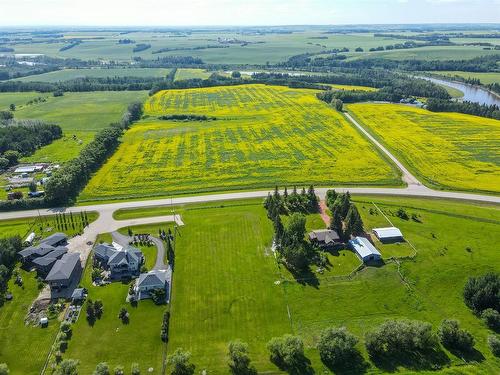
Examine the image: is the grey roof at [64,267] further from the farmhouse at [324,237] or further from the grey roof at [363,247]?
the grey roof at [363,247]

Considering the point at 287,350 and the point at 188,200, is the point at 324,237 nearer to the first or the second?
the point at 287,350

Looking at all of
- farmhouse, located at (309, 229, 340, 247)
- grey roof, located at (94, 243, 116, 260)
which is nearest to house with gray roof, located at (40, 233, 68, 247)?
grey roof, located at (94, 243, 116, 260)

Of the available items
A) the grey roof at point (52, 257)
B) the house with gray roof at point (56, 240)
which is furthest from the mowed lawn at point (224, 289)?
the house with gray roof at point (56, 240)

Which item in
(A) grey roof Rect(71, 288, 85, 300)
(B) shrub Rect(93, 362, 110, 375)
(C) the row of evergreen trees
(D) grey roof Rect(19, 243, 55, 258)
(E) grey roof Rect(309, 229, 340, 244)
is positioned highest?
(C) the row of evergreen trees

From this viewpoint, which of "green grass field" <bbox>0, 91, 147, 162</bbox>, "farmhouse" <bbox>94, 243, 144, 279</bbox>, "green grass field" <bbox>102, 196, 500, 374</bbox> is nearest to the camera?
"green grass field" <bbox>102, 196, 500, 374</bbox>

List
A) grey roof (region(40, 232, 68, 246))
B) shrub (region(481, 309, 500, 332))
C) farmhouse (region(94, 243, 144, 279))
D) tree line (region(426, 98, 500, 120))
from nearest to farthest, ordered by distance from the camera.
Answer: shrub (region(481, 309, 500, 332)) → farmhouse (region(94, 243, 144, 279)) → grey roof (region(40, 232, 68, 246)) → tree line (region(426, 98, 500, 120))

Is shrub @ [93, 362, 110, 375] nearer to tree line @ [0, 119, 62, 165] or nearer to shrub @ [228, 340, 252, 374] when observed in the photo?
shrub @ [228, 340, 252, 374]

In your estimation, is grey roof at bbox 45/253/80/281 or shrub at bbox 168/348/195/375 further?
grey roof at bbox 45/253/80/281

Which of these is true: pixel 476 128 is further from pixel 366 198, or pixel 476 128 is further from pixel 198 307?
pixel 198 307
